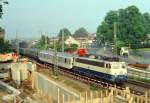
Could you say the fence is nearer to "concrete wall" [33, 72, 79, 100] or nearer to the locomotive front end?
the locomotive front end

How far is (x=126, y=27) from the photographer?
314 feet

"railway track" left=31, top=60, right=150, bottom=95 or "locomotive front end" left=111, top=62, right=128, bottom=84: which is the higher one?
"locomotive front end" left=111, top=62, right=128, bottom=84

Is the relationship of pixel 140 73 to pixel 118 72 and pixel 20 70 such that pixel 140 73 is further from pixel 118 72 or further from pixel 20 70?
pixel 20 70

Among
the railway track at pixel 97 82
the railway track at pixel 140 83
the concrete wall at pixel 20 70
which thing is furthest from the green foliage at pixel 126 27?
the railway track at pixel 140 83

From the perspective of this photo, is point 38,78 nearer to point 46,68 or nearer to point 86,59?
point 86,59

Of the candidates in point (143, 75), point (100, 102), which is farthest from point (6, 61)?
point (100, 102)

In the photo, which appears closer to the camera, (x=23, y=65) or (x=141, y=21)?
(x=23, y=65)

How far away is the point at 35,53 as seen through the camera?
74438 mm

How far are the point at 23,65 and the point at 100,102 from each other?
2497 cm

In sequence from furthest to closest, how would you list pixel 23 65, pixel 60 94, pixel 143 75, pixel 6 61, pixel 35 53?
pixel 35 53
pixel 6 61
pixel 23 65
pixel 143 75
pixel 60 94

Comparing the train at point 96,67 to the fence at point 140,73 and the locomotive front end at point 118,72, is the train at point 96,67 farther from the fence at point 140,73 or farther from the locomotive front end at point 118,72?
the fence at point 140,73

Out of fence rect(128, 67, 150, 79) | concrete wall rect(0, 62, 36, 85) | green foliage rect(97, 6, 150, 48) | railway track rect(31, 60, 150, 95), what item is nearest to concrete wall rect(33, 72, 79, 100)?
concrete wall rect(0, 62, 36, 85)

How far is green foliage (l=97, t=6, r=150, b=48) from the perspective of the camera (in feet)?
305

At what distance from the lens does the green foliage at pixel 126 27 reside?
93.1m
